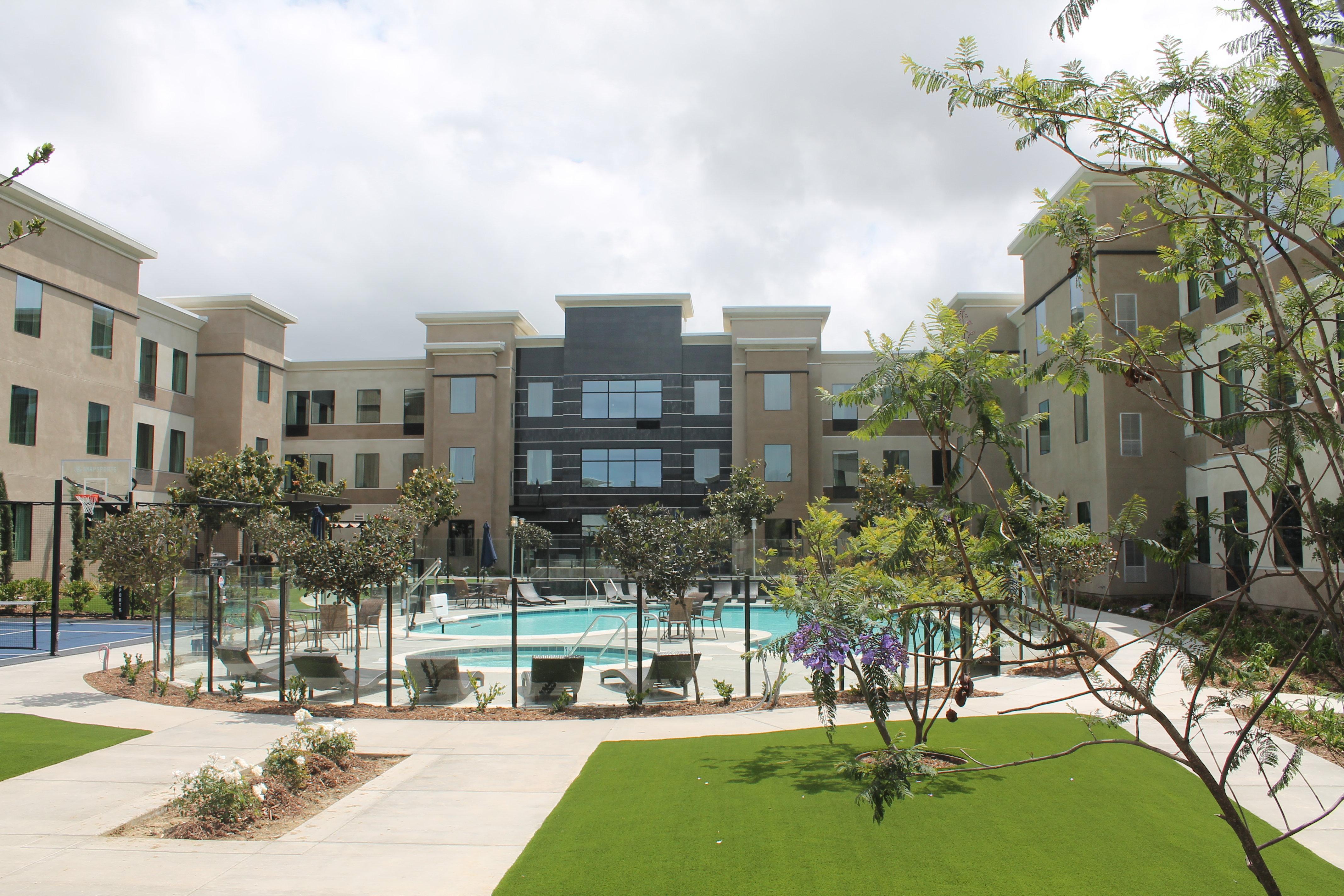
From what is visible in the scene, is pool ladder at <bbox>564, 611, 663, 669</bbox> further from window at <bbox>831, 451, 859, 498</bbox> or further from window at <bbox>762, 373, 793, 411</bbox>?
window at <bbox>831, 451, 859, 498</bbox>

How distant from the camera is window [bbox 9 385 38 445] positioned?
28156mm

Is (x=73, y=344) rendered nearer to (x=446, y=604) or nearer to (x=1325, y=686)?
(x=446, y=604)

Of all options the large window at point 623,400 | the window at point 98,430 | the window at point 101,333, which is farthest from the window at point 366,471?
the window at point 101,333

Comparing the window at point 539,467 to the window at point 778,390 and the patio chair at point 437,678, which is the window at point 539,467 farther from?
the patio chair at point 437,678

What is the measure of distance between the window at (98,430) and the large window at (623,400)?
21339 mm

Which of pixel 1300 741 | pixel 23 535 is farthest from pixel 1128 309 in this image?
pixel 23 535

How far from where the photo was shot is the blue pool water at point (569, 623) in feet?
74.5

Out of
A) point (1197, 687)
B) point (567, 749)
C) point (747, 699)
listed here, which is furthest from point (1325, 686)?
point (747, 699)

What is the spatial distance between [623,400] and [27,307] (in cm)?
2530

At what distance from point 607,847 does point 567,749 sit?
11.0ft

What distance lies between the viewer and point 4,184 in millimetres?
5184

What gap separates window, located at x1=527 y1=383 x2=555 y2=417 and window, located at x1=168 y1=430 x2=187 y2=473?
15974 mm

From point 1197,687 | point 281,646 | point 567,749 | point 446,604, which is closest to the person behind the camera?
point 1197,687

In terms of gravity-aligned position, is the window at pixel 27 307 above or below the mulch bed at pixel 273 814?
above
